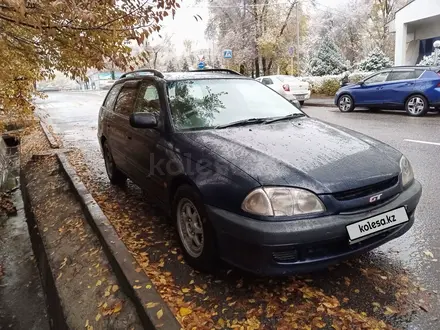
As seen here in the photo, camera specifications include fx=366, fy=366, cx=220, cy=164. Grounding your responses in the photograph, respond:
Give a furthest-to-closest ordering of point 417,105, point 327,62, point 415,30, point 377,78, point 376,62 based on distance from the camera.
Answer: point 327,62 → point 415,30 → point 376,62 → point 377,78 → point 417,105

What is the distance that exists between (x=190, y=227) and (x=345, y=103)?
1133cm

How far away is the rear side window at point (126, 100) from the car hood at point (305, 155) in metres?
1.68

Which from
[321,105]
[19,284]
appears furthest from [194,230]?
[321,105]

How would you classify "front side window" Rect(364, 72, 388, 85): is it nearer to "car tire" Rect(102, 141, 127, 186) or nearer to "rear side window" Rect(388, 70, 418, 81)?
"rear side window" Rect(388, 70, 418, 81)

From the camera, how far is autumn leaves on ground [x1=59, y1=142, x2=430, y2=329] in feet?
8.16

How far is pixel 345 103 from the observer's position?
13.1 meters

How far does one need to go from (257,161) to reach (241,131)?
0.70m

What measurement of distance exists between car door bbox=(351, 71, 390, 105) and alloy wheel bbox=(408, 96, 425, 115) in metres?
0.94

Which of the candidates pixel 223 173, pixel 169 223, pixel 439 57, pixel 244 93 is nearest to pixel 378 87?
pixel 439 57

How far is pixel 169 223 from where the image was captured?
→ 4.25 m

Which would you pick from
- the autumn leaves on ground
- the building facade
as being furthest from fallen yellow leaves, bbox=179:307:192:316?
the building facade

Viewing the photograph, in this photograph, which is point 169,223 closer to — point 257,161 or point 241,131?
point 241,131

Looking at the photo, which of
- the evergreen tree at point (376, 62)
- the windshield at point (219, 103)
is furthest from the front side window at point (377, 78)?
the windshield at point (219, 103)

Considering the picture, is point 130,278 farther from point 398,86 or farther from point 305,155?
point 398,86
